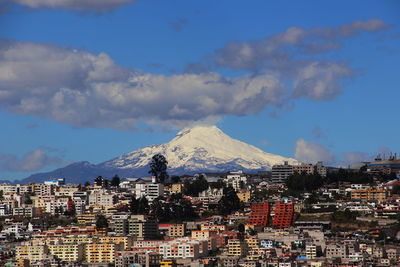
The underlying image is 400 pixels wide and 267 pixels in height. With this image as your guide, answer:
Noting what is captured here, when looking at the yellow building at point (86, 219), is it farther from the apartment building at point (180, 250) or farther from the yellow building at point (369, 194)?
the yellow building at point (369, 194)

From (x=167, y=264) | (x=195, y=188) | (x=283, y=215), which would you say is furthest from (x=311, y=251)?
(x=195, y=188)

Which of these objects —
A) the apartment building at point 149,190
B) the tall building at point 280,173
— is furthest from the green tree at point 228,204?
the tall building at point 280,173

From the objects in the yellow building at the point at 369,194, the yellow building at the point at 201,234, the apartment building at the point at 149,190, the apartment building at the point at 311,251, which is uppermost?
the apartment building at the point at 149,190

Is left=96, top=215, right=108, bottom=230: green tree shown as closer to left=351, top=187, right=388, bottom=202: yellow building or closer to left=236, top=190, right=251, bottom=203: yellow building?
left=236, top=190, right=251, bottom=203: yellow building

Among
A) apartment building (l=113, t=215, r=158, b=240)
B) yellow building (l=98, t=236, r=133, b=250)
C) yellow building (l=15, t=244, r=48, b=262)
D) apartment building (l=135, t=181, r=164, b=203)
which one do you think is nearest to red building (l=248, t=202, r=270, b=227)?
apartment building (l=113, t=215, r=158, b=240)

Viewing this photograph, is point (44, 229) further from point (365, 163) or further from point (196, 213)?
point (365, 163)

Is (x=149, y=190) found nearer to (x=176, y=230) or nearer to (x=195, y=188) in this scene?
Result: (x=195, y=188)
